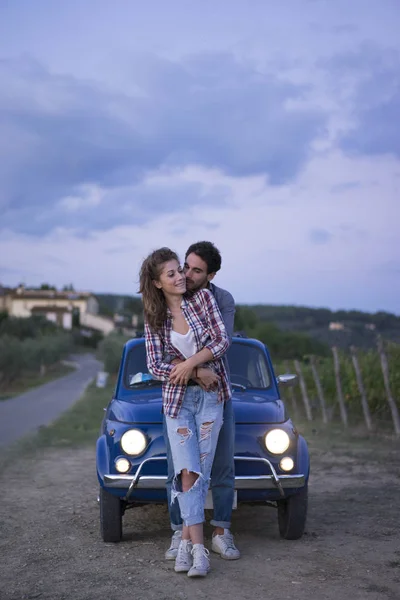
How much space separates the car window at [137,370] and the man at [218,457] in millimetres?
1627

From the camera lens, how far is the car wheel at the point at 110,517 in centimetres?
587

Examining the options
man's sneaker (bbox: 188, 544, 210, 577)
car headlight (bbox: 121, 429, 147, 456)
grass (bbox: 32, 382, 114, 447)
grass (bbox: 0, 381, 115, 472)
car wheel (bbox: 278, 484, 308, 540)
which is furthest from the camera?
grass (bbox: 32, 382, 114, 447)

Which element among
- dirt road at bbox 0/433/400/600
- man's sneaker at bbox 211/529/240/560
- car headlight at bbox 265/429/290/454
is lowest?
dirt road at bbox 0/433/400/600

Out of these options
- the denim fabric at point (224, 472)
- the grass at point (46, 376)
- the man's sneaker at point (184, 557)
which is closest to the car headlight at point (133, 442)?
the denim fabric at point (224, 472)

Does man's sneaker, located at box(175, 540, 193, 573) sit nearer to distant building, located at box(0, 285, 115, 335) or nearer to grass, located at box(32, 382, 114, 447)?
grass, located at box(32, 382, 114, 447)

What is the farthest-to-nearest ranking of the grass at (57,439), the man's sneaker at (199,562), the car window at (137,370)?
the grass at (57,439) → the car window at (137,370) → the man's sneaker at (199,562)

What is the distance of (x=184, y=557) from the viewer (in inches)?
201

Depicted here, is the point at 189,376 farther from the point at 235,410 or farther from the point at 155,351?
the point at 235,410

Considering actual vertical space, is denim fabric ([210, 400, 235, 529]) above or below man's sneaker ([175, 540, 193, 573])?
above

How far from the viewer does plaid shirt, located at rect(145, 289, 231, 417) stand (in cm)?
511

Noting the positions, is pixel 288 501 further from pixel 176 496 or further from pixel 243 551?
pixel 176 496

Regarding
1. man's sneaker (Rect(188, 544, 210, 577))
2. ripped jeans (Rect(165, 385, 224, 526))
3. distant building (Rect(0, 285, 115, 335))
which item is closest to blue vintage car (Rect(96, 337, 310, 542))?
ripped jeans (Rect(165, 385, 224, 526))

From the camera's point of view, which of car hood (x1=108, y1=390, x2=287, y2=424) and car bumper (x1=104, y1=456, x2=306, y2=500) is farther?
car hood (x1=108, y1=390, x2=287, y2=424)

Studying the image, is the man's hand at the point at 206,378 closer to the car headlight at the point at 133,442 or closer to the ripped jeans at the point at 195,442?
the ripped jeans at the point at 195,442
